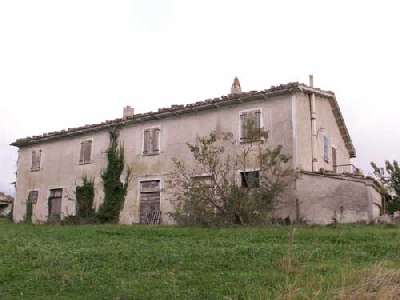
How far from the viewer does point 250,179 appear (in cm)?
2023

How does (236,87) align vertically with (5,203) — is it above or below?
above

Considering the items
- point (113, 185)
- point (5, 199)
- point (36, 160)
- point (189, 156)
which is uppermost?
point (36, 160)

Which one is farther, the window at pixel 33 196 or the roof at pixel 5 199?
the roof at pixel 5 199

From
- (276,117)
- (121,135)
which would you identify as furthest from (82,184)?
(276,117)

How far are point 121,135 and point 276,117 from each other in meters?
8.47

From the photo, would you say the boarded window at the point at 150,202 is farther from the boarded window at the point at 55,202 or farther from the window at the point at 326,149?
the window at the point at 326,149

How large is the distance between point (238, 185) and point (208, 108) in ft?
15.6

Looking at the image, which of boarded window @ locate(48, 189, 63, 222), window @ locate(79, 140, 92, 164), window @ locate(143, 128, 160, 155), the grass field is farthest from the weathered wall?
boarded window @ locate(48, 189, 63, 222)

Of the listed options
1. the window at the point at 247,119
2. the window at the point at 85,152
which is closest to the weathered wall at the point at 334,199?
the window at the point at 247,119

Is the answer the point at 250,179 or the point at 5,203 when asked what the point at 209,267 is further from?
the point at 5,203

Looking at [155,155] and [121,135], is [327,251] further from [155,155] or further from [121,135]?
[121,135]

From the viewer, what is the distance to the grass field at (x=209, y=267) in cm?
762

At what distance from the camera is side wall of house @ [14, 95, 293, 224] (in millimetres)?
21672

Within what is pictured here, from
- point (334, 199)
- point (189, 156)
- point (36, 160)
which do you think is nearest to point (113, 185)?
point (189, 156)
